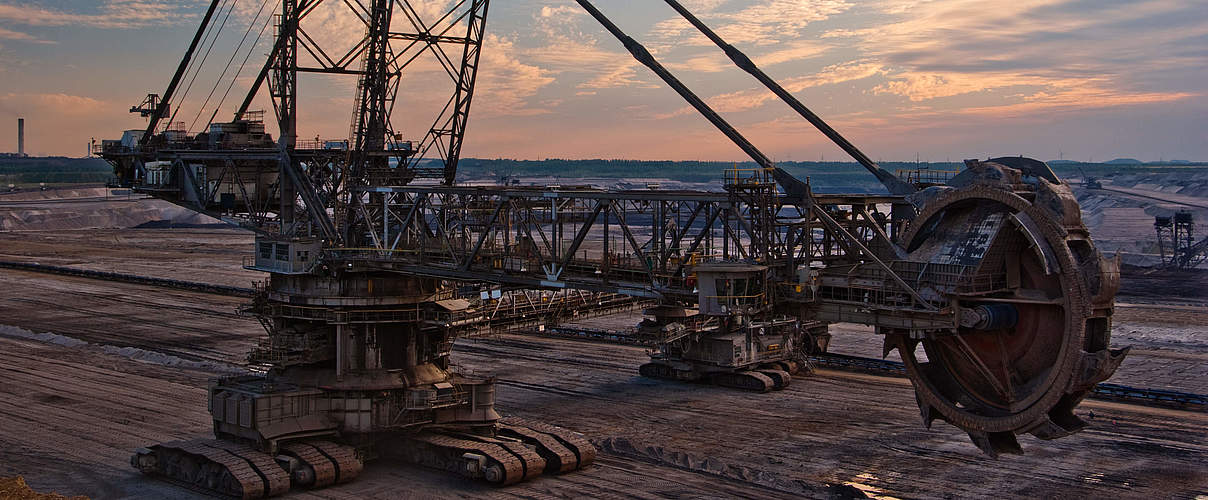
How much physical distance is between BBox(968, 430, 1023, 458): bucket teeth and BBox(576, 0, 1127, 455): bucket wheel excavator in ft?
0.10

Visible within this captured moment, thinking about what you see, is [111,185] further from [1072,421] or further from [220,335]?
[1072,421]

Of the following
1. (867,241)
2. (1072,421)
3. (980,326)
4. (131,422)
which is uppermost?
(867,241)

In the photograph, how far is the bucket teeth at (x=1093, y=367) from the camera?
935 inches

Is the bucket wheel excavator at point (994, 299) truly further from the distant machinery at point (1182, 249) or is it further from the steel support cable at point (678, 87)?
the distant machinery at point (1182, 249)

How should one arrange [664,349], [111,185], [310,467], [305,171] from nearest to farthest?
[310,467]
[305,171]
[111,185]
[664,349]

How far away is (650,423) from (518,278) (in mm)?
11889

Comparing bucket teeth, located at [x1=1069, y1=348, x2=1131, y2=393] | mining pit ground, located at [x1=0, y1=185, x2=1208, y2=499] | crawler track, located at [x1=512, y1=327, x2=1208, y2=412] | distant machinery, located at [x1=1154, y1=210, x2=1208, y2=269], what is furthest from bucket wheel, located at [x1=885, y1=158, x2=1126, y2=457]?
distant machinery, located at [x1=1154, y1=210, x2=1208, y2=269]

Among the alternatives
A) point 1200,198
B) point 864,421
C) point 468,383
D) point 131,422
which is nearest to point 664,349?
point 864,421

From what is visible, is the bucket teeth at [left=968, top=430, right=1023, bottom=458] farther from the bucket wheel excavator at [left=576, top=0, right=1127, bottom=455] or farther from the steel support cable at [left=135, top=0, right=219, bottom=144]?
the steel support cable at [left=135, top=0, right=219, bottom=144]

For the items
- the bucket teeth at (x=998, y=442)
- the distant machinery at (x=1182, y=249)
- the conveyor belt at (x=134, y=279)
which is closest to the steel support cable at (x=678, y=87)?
the bucket teeth at (x=998, y=442)

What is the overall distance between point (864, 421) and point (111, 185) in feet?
110

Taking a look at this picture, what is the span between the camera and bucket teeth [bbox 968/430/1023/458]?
84.3 ft

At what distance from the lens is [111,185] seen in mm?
46875

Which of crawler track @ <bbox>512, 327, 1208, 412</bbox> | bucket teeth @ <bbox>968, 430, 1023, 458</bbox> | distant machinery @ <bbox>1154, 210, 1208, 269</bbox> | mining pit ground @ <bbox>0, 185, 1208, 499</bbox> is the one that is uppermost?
distant machinery @ <bbox>1154, 210, 1208, 269</bbox>
